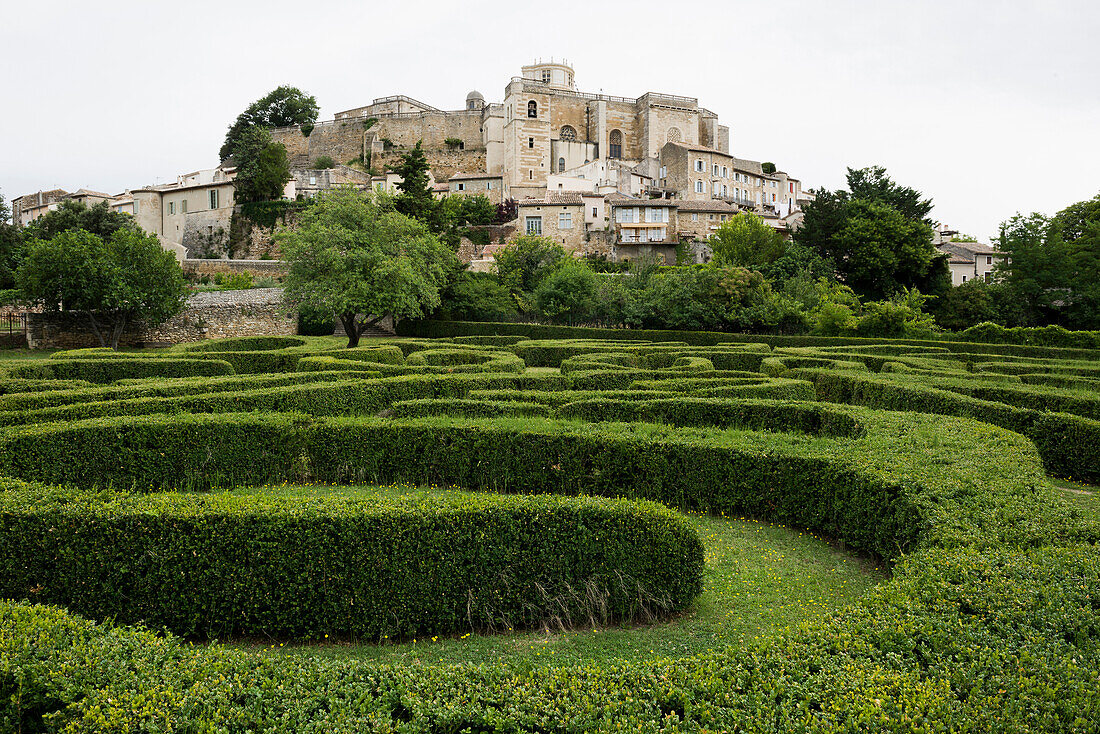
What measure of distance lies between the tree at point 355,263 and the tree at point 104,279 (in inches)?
230

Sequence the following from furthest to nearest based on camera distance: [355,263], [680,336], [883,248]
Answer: [883,248] < [680,336] < [355,263]

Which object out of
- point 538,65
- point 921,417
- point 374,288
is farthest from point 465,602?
point 538,65

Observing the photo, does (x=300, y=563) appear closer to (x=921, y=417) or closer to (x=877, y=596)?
(x=877, y=596)

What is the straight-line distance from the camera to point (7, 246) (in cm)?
4206

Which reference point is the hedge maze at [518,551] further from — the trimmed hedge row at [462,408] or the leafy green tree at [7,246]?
the leafy green tree at [7,246]

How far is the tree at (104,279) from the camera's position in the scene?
99.4ft

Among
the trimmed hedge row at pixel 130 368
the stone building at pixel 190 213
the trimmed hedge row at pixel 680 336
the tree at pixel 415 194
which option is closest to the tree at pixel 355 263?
the trimmed hedge row at pixel 680 336

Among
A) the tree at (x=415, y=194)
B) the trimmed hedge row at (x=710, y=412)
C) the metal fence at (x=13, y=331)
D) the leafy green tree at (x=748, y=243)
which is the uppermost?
the tree at (x=415, y=194)

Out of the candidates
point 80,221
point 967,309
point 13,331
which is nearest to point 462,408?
point 13,331

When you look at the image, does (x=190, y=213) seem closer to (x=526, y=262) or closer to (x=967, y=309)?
(x=526, y=262)

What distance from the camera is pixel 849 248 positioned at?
55281mm

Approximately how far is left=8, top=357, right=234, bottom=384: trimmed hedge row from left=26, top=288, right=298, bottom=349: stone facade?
50.4ft

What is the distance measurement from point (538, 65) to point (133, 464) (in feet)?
323

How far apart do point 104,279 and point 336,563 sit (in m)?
31.0
